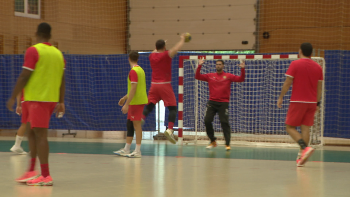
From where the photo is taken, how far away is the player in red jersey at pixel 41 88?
4883 millimetres

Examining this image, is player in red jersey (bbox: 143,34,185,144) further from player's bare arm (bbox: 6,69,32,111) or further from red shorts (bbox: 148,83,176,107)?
player's bare arm (bbox: 6,69,32,111)

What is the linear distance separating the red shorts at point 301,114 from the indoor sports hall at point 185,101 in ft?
1.24

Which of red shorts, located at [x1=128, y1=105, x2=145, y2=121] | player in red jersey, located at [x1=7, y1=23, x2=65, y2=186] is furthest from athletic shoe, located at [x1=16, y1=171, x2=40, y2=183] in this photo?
red shorts, located at [x1=128, y1=105, x2=145, y2=121]

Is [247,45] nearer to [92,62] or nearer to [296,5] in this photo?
[296,5]

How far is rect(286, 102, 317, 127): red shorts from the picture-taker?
23.0ft

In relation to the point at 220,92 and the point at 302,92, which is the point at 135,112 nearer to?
the point at 220,92

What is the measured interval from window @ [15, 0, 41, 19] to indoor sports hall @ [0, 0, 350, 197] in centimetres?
4

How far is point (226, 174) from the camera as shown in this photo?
20.1ft

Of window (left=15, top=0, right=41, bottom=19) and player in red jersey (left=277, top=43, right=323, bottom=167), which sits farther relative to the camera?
window (left=15, top=0, right=41, bottom=19)

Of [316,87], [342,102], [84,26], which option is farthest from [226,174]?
[84,26]

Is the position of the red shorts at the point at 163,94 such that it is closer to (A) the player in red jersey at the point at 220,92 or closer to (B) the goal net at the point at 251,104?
(A) the player in red jersey at the point at 220,92

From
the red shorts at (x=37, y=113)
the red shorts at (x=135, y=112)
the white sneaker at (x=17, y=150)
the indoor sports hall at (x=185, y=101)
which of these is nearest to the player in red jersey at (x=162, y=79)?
the indoor sports hall at (x=185, y=101)

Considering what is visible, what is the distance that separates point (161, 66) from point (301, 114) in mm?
2788

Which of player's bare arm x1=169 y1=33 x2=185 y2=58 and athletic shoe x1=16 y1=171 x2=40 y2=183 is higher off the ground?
player's bare arm x1=169 y1=33 x2=185 y2=58
